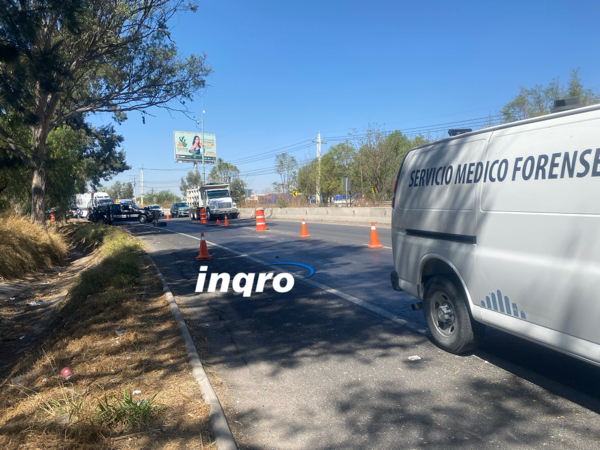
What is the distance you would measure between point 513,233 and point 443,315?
4.85 ft

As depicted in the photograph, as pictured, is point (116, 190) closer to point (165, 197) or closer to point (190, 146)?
point (165, 197)

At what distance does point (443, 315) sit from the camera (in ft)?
16.4

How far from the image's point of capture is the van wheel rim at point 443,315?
4922 mm

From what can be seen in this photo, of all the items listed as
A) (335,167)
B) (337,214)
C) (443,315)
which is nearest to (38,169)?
(337,214)

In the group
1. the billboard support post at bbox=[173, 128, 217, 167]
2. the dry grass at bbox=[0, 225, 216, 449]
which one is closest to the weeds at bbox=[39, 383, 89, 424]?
the dry grass at bbox=[0, 225, 216, 449]

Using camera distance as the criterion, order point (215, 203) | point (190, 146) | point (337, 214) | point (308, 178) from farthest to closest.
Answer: point (190, 146), point (308, 178), point (215, 203), point (337, 214)

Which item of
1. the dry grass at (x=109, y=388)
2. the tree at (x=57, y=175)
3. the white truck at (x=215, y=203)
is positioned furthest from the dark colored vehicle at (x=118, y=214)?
the dry grass at (x=109, y=388)

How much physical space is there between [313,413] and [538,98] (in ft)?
94.1

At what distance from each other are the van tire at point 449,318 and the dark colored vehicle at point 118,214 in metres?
31.4

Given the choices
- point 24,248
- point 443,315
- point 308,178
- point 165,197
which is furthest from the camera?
point 165,197

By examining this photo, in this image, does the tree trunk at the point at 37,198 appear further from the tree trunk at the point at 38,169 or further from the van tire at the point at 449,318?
the van tire at the point at 449,318

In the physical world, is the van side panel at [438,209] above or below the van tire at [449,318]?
above

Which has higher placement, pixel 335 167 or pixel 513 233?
pixel 335 167

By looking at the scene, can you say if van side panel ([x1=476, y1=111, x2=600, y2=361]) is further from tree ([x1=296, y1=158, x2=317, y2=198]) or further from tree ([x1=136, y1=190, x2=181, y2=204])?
tree ([x1=136, y1=190, x2=181, y2=204])
